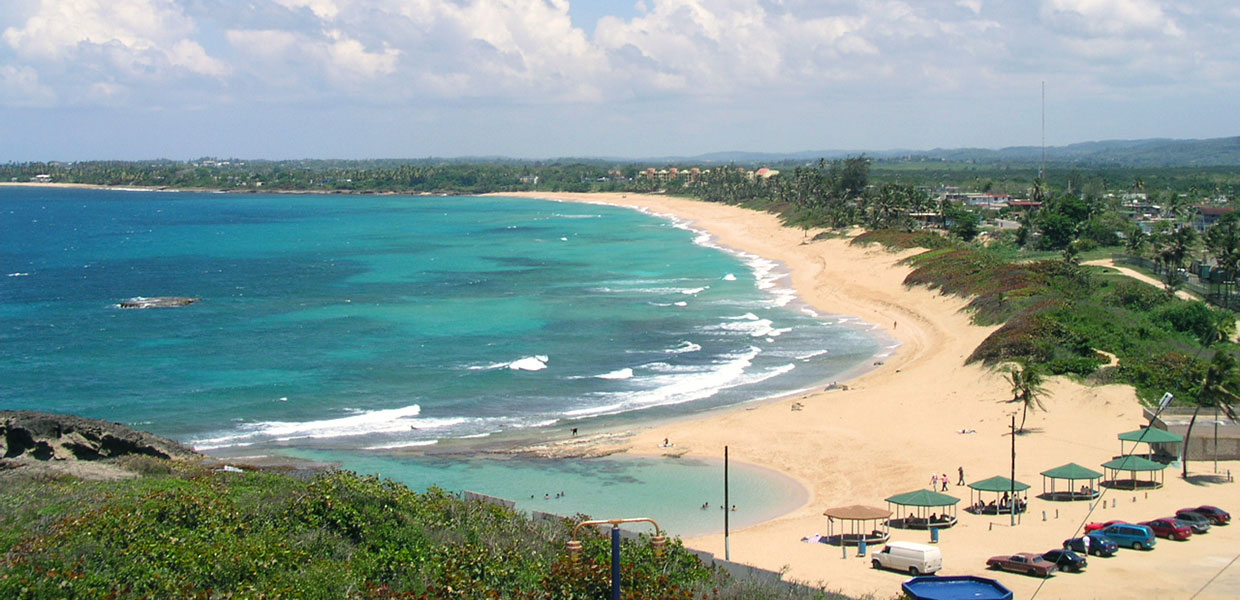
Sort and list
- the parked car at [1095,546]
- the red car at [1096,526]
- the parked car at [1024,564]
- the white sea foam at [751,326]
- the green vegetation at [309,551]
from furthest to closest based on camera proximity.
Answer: the white sea foam at [751,326] < the red car at [1096,526] < the parked car at [1095,546] < the parked car at [1024,564] < the green vegetation at [309,551]

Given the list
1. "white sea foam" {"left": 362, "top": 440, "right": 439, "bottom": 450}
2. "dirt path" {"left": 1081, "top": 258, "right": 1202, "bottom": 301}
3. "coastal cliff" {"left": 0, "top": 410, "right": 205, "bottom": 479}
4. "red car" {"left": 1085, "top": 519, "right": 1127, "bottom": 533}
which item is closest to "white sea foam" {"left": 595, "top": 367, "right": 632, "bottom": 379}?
"white sea foam" {"left": 362, "top": 440, "right": 439, "bottom": 450}

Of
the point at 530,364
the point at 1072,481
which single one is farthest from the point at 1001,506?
the point at 530,364

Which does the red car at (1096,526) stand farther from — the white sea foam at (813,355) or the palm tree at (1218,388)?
the white sea foam at (813,355)

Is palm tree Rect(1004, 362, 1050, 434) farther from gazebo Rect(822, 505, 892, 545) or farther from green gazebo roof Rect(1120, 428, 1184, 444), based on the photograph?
gazebo Rect(822, 505, 892, 545)

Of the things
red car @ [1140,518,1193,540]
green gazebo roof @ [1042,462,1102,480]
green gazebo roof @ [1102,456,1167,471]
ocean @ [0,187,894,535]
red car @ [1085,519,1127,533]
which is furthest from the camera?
ocean @ [0,187,894,535]

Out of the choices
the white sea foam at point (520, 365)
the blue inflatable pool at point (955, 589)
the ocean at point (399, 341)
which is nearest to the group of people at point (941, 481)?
the blue inflatable pool at point (955, 589)

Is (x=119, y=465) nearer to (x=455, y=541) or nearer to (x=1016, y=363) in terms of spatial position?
(x=455, y=541)

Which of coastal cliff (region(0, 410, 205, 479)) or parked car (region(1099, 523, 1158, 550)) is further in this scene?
coastal cliff (region(0, 410, 205, 479))
